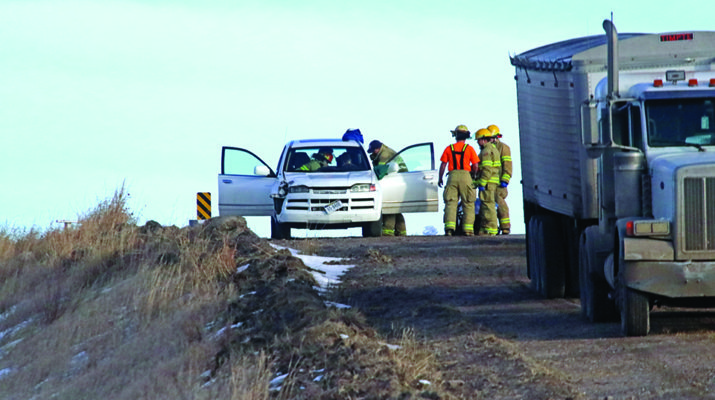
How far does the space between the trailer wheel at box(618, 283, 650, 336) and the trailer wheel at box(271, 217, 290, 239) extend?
1284cm

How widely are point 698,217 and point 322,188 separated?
1282cm

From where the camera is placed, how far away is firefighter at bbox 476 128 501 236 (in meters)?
23.9

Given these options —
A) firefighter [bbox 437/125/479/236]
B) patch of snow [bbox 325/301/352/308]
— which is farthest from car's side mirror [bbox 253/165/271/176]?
patch of snow [bbox 325/301/352/308]

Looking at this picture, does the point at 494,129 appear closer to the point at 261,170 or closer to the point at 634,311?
the point at 261,170

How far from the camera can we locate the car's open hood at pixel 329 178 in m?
23.2

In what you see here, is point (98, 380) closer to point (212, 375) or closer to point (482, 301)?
A: point (212, 375)

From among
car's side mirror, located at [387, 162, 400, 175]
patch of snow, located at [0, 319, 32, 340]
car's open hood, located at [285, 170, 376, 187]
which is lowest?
patch of snow, located at [0, 319, 32, 340]

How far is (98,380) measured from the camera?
12602mm

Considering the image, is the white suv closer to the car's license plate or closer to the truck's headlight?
the car's license plate

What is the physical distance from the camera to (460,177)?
23578 millimetres

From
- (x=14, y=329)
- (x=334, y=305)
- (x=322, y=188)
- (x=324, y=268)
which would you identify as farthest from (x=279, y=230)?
(x=334, y=305)

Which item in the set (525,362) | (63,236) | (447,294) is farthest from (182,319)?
(63,236)

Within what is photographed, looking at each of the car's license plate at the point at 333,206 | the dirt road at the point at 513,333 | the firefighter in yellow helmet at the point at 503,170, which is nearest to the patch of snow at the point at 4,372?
the dirt road at the point at 513,333

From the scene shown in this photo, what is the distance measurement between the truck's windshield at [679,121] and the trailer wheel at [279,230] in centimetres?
1249
